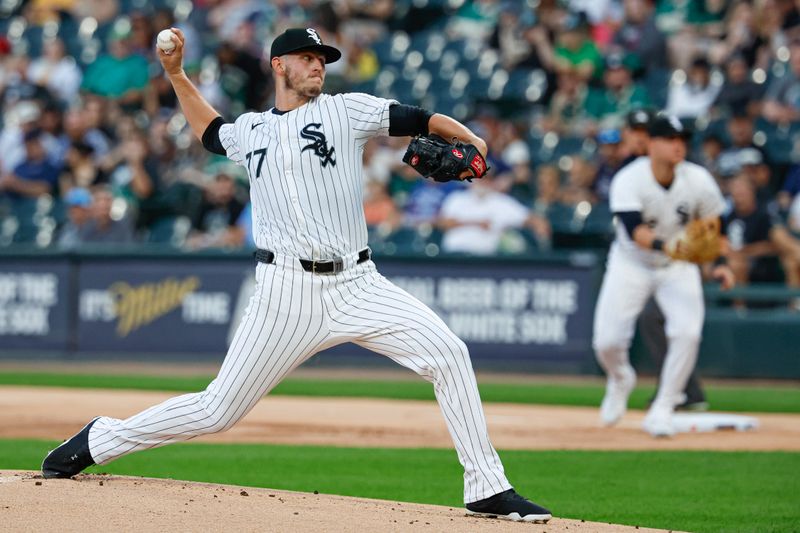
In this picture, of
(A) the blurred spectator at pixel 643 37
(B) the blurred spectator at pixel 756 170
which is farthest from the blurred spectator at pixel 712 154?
(A) the blurred spectator at pixel 643 37

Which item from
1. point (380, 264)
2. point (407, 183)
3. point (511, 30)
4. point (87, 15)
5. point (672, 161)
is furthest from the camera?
point (87, 15)

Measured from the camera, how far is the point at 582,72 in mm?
15938

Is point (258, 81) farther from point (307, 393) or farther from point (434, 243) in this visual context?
point (307, 393)

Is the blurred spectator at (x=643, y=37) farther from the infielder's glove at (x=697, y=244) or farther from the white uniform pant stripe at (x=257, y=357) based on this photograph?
the white uniform pant stripe at (x=257, y=357)

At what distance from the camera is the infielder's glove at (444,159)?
529cm

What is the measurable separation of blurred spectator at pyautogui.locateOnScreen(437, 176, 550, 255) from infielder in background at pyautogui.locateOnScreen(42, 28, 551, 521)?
28.5ft

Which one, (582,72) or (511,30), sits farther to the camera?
(511,30)

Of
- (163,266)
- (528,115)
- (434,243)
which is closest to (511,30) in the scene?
(528,115)

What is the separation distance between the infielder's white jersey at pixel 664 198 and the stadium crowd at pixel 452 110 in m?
3.89

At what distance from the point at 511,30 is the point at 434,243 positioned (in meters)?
3.79

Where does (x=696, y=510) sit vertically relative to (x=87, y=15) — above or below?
below

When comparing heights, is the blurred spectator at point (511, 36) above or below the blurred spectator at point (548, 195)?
above

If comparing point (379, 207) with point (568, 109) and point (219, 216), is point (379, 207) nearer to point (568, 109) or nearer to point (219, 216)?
point (219, 216)

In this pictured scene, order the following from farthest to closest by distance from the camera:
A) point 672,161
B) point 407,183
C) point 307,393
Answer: point 407,183 → point 307,393 → point 672,161
